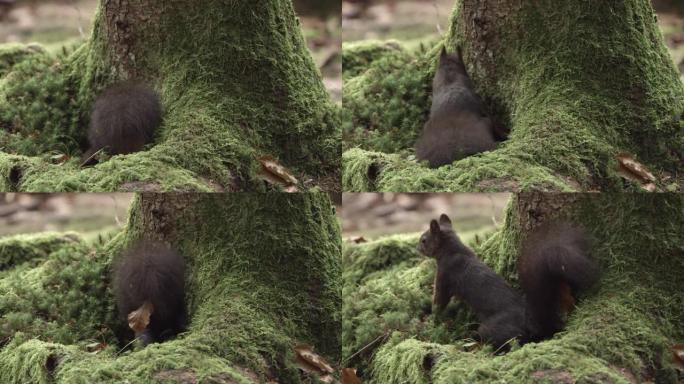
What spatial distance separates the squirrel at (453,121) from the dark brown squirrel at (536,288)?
812 mm

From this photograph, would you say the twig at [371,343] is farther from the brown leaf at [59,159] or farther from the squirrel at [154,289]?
the brown leaf at [59,159]

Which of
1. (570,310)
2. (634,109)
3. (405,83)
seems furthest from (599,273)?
(405,83)

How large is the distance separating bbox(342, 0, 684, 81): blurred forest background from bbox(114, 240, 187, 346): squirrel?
352cm

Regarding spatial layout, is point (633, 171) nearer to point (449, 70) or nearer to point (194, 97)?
point (449, 70)

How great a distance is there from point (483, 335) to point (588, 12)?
2625 millimetres

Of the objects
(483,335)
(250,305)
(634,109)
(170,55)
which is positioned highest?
(170,55)

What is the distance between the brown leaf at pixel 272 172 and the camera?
5.91 m

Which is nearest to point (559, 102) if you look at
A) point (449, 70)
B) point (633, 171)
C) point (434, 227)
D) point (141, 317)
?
point (633, 171)

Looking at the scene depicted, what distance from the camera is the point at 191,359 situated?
4.55 meters

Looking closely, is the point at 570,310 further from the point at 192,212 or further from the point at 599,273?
the point at 192,212

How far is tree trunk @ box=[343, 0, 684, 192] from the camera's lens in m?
5.57

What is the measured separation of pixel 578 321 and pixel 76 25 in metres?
5.36

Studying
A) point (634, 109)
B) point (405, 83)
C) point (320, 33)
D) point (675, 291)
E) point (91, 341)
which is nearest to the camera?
point (675, 291)

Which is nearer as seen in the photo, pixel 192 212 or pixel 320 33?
pixel 192 212
